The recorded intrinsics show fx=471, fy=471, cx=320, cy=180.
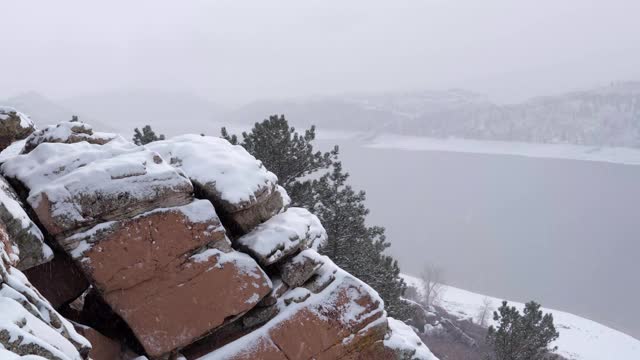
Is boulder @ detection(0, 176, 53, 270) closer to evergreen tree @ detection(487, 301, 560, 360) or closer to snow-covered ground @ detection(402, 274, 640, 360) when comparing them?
evergreen tree @ detection(487, 301, 560, 360)

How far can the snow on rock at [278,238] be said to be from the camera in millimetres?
10898

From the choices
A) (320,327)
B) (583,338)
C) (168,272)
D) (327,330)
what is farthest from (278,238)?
(583,338)

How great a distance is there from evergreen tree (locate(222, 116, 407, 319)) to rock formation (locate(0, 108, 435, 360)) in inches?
344

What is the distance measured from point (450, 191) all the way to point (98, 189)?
13445 cm

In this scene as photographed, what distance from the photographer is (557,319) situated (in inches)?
2495

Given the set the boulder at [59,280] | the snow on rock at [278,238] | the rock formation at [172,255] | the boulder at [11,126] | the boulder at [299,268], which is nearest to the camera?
the rock formation at [172,255]

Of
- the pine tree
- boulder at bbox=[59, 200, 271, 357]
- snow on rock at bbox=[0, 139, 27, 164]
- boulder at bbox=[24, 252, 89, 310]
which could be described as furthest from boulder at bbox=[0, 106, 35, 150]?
the pine tree

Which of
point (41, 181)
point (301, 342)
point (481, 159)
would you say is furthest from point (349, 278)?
point (481, 159)

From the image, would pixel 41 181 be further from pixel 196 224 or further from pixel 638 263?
pixel 638 263

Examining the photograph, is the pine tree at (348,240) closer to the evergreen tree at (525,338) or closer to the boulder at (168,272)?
the evergreen tree at (525,338)

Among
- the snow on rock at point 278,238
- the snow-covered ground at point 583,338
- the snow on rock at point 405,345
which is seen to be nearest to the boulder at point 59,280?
the snow on rock at point 278,238

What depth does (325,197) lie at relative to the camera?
71.5ft

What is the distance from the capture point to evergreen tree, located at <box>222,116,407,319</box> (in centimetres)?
2089

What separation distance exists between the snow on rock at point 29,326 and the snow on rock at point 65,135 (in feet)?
15.5
